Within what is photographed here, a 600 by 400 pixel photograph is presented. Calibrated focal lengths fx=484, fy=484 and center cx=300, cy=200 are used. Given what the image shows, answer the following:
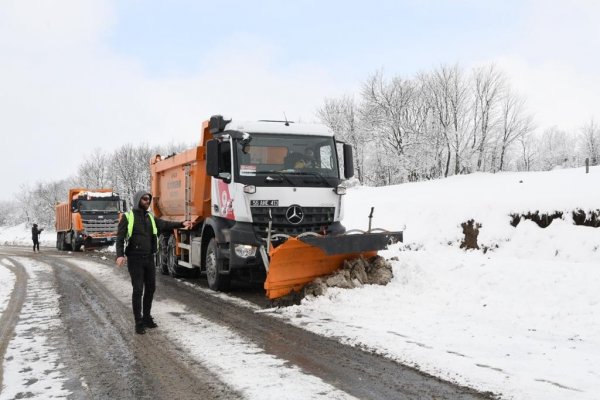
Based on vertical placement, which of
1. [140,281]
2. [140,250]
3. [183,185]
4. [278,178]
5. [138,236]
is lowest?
[140,281]

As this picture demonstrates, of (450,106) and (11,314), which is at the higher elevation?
(450,106)

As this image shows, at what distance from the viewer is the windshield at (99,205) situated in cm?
2569

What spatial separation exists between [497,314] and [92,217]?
2321 cm

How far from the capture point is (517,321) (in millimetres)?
6234

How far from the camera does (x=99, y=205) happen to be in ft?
85.0

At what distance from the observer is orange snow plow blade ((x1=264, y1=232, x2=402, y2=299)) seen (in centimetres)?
717

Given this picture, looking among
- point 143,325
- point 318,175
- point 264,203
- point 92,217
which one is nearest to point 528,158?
point 92,217

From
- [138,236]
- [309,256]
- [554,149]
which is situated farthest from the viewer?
[554,149]

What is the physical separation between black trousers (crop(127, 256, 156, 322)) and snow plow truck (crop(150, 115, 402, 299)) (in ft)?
5.59

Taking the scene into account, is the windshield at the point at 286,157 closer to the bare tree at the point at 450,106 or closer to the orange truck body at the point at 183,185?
the orange truck body at the point at 183,185

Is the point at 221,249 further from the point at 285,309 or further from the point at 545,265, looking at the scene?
the point at 545,265

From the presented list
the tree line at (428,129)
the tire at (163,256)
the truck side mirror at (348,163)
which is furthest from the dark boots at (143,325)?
the tree line at (428,129)

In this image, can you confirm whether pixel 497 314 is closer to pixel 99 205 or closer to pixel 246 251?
pixel 246 251

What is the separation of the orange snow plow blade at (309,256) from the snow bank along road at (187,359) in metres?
0.56
